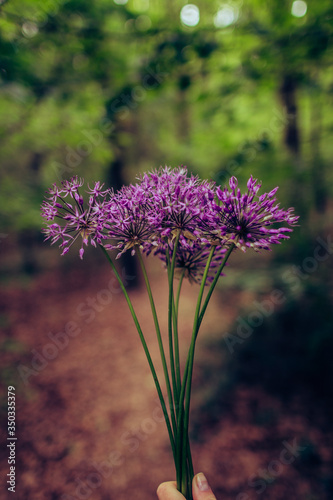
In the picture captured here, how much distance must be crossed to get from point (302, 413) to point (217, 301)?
320 cm

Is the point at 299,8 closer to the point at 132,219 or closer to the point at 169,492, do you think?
the point at 132,219

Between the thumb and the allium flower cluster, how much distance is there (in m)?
1.03

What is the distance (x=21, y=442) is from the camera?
383 cm

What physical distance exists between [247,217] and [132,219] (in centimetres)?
43

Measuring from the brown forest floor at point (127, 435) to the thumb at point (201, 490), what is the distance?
2951 mm

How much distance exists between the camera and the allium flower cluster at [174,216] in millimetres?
1020

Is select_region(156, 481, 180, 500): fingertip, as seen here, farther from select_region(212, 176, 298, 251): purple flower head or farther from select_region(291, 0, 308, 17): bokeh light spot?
select_region(291, 0, 308, 17): bokeh light spot

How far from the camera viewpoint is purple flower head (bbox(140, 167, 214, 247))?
1034mm

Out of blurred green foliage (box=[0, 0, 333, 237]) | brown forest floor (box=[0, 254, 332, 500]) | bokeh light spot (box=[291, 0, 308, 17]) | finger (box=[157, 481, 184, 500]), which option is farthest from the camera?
bokeh light spot (box=[291, 0, 308, 17])

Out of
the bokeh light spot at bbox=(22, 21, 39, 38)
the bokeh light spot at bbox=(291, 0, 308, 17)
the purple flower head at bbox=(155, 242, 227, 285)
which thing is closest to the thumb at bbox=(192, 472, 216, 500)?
the purple flower head at bbox=(155, 242, 227, 285)

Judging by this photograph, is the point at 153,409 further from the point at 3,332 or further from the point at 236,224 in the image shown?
the point at 236,224

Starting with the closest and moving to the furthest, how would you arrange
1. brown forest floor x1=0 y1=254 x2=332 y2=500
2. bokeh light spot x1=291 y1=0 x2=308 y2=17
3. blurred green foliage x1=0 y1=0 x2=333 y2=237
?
blurred green foliage x1=0 y1=0 x2=333 y2=237, brown forest floor x1=0 y1=254 x2=332 y2=500, bokeh light spot x1=291 y1=0 x2=308 y2=17

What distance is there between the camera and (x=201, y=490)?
4.01ft

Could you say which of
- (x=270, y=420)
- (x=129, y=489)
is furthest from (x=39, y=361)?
(x=270, y=420)
